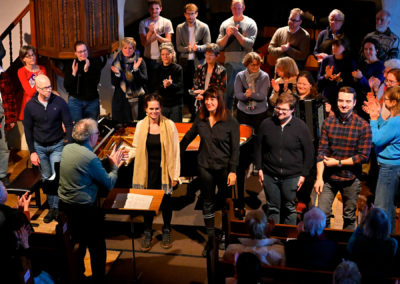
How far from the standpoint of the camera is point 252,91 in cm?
617

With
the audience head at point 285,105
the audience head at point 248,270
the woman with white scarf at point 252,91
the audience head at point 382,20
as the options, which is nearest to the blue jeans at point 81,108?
the woman with white scarf at point 252,91

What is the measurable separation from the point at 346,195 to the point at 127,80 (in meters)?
3.32

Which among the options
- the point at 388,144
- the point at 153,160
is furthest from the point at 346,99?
the point at 153,160

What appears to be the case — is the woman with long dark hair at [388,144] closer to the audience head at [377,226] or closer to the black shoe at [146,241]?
the audience head at [377,226]

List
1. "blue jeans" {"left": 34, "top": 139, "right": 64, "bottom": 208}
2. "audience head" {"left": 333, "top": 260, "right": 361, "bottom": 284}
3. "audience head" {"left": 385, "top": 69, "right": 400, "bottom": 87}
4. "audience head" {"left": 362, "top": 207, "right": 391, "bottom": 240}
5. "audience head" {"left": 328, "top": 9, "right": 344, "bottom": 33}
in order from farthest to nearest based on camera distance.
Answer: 1. "audience head" {"left": 328, "top": 9, "right": 344, "bottom": 33}
2. "blue jeans" {"left": 34, "top": 139, "right": 64, "bottom": 208}
3. "audience head" {"left": 385, "top": 69, "right": 400, "bottom": 87}
4. "audience head" {"left": 362, "top": 207, "right": 391, "bottom": 240}
5. "audience head" {"left": 333, "top": 260, "right": 361, "bottom": 284}

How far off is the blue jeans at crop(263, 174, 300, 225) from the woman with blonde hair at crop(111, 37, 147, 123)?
2594mm

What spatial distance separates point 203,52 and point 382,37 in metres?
2.40

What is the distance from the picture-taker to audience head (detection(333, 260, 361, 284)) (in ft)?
9.30

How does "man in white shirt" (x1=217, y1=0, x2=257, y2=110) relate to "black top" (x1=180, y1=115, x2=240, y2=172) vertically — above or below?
above

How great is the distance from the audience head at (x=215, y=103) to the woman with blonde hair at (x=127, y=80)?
2.16m

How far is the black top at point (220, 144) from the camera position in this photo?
4680 mm

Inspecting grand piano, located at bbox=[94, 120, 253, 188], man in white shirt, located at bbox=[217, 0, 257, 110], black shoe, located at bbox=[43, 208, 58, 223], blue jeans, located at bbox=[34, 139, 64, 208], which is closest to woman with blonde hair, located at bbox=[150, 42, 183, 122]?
grand piano, located at bbox=[94, 120, 253, 188]

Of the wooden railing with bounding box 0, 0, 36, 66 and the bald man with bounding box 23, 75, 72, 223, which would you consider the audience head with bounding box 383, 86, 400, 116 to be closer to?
the bald man with bounding box 23, 75, 72, 223

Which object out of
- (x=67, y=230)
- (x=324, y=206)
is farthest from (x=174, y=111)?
(x=67, y=230)
